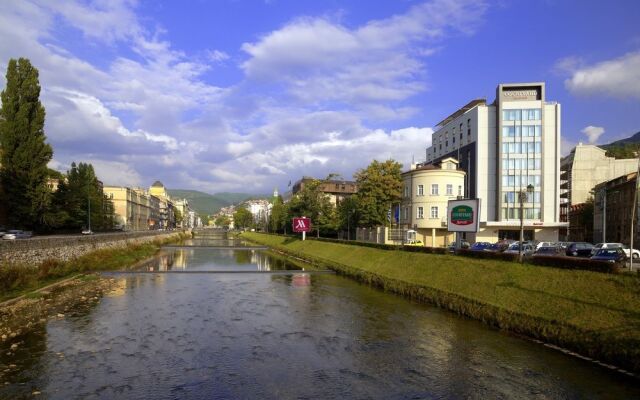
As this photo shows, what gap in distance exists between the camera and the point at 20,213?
61500 mm

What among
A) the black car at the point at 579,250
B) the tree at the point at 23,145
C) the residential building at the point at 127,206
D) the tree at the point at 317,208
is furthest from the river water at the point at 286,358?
the residential building at the point at 127,206

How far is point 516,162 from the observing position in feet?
279

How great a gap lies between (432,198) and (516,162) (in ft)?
78.2

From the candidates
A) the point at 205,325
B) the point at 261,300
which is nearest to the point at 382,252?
the point at 261,300

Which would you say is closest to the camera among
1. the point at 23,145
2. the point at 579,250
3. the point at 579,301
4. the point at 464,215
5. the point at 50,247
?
the point at 579,301

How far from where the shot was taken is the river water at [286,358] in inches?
563

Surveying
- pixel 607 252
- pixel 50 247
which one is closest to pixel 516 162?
pixel 607 252

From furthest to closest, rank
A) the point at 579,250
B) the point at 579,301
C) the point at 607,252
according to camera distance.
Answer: the point at 579,250
the point at 607,252
the point at 579,301

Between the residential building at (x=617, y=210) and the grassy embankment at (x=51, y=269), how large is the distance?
73.0 m

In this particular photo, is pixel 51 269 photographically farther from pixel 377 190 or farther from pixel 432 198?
pixel 432 198

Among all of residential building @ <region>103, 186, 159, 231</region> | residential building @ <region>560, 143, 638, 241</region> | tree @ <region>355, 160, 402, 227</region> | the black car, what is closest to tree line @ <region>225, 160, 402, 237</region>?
tree @ <region>355, 160, 402, 227</region>

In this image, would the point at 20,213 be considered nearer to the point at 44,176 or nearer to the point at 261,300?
the point at 44,176

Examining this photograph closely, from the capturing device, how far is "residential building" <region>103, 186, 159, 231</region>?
144 m

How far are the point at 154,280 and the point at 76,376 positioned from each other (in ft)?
92.9
